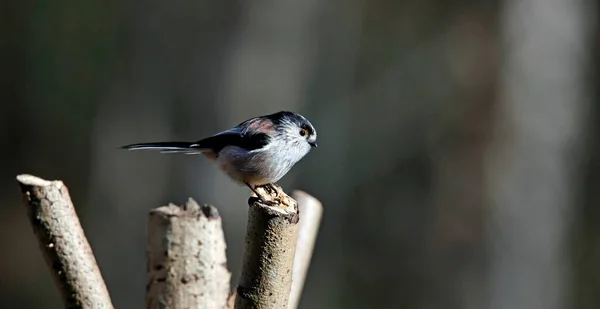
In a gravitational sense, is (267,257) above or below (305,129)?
below

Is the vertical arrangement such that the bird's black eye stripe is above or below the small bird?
above

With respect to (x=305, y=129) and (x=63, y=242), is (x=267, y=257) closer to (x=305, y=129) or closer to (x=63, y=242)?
(x=63, y=242)

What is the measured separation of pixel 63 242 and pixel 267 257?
440 millimetres

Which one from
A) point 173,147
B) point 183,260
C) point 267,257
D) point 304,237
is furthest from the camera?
point 173,147

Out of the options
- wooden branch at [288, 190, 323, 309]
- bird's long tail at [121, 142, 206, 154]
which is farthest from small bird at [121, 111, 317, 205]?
wooden branch at [288, 190, 323, 309]

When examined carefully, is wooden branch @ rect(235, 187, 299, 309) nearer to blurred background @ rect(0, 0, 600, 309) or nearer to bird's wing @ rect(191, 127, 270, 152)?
bird's wing @ rect(191, 127, 270, 152)

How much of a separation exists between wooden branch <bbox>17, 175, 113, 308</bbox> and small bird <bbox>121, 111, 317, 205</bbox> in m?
0.57

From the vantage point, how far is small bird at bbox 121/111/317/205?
7.24 feet

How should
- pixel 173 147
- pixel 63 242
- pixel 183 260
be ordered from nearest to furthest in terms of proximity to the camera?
pixel 63 242
pixel 183 260
pixel 173 147

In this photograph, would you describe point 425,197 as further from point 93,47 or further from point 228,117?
point 93,47

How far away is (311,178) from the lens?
727 cm

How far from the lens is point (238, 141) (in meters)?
2.28

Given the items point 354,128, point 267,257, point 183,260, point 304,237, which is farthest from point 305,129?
point 354,128

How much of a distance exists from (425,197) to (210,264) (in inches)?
230
